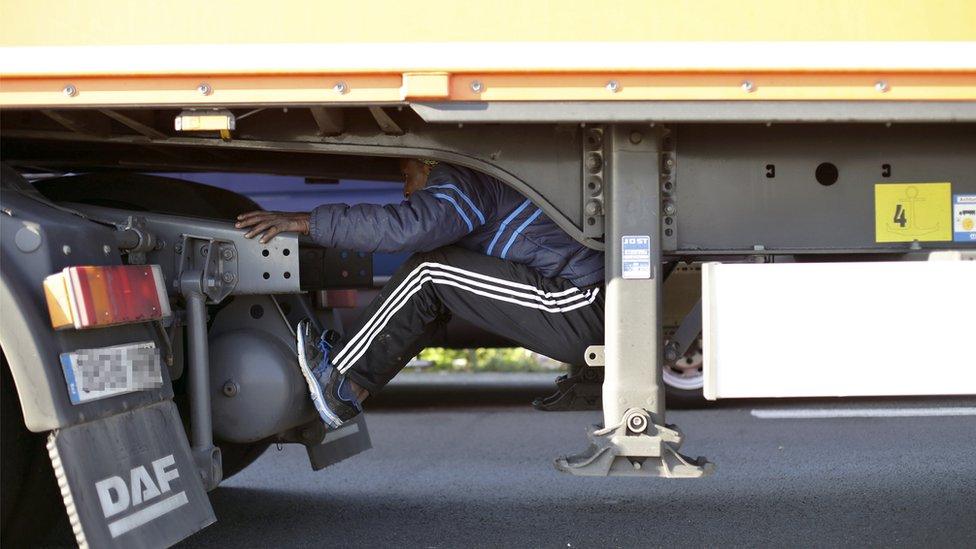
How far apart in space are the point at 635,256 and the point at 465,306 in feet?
2.16

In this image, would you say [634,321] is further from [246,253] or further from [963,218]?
[246,253]

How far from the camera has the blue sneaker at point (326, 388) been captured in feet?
11.5

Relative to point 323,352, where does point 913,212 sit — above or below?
above

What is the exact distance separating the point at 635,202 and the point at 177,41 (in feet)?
4.54

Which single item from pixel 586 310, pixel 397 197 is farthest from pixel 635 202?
pixel 397 197

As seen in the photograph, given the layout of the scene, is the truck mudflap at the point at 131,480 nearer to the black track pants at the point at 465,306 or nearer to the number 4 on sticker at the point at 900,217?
the black track pants at the point at 465,306

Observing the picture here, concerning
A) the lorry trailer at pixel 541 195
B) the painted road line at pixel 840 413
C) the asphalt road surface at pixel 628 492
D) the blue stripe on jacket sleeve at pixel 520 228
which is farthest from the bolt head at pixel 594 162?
the painted road line at pixel 840 413

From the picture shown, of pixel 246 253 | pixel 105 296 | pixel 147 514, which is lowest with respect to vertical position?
pixel 147 514

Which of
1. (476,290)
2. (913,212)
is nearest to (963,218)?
(913,212)

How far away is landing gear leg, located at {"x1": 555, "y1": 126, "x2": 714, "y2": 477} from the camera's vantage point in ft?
10.3

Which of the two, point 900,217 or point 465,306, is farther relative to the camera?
point 465,306

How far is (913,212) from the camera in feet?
10.6

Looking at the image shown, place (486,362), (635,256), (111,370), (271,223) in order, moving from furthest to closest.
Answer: (486,362)
(271,223)
(635,256)
(111,370)

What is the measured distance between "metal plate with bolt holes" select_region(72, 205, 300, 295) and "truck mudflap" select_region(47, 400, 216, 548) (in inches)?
20.7
